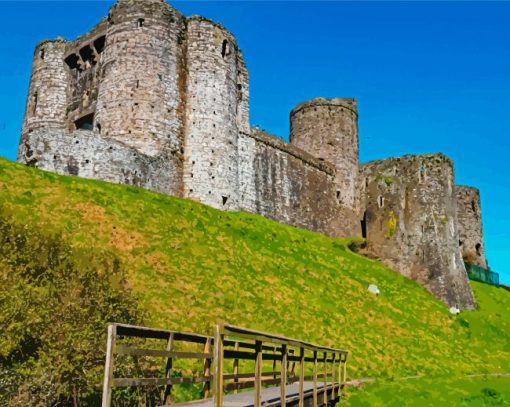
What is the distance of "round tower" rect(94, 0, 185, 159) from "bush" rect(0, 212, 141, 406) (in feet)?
70.5

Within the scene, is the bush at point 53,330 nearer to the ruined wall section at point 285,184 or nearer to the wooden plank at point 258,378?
the wooden plank at point 258,378

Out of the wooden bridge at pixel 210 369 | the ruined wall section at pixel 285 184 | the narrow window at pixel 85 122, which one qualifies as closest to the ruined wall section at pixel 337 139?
the ruined wall section at pixel 285 184

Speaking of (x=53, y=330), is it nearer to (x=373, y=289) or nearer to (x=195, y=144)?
(x=373, y=289)

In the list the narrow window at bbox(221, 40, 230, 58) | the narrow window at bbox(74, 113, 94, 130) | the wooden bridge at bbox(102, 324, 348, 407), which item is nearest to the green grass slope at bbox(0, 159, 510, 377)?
the wooden bridge at bbox(102, 324, 348, 407)

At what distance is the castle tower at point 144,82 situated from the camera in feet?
118

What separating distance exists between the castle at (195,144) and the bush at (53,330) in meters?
18.1

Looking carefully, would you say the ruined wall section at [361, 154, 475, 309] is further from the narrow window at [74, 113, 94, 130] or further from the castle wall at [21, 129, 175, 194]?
the narrow window at [74, 113, 94, 130]

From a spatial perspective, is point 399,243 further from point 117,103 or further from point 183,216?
point 117,103

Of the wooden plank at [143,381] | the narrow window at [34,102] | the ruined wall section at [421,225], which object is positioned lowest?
the wooden plank at [143,381]

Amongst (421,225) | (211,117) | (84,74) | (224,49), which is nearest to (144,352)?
(211,117)

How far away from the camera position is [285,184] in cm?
4591

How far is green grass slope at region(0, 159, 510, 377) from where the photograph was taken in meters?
24.1

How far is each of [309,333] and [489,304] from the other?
24601 millimetres

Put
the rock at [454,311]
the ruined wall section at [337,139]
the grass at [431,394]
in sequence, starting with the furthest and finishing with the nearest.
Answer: the ruined wall section at [337,139] → the rock at [454,311] → the grass at [431,394]
